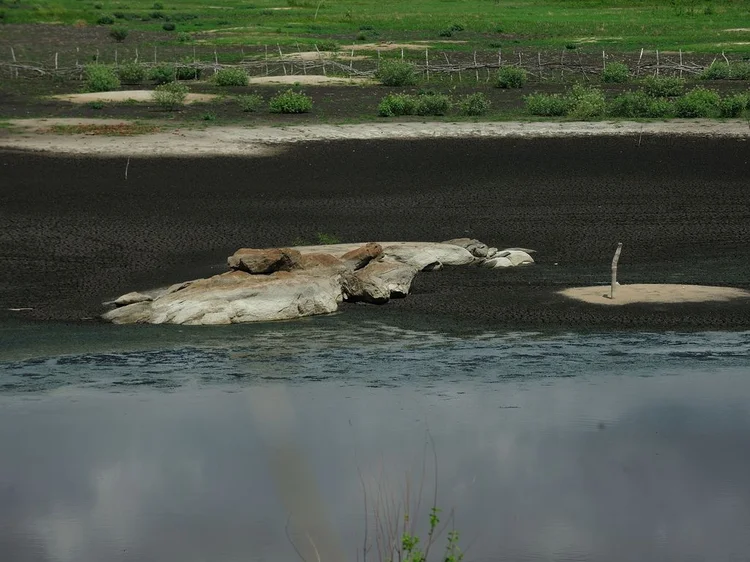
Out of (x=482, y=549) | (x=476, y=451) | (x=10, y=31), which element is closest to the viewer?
(x=482, y=549)

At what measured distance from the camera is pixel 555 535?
13688mm

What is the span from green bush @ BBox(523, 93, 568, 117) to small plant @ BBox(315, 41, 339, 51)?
96.0 feet

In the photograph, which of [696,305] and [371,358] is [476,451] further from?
[696,305]

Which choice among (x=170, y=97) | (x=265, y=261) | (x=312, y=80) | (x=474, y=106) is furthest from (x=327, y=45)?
(x=265, y=261)

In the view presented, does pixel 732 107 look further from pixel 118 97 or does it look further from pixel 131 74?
pixel 131 74

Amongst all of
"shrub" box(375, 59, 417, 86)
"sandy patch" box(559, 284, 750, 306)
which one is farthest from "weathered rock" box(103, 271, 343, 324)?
"shrub" box(375, 59, 417, 86)

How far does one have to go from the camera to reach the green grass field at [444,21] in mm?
81562

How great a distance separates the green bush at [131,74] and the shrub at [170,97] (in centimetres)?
905

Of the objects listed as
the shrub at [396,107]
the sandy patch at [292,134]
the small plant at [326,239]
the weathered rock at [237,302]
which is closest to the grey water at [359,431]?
the weathered rock at [237,302]

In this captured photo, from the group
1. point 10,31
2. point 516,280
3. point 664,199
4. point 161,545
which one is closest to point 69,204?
point 516,280

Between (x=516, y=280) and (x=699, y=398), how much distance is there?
8.54m

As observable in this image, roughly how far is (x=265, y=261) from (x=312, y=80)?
118 ft

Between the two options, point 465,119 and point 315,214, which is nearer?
point 315,214

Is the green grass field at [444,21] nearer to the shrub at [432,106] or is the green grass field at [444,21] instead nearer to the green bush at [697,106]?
the green bush at [697,106]
